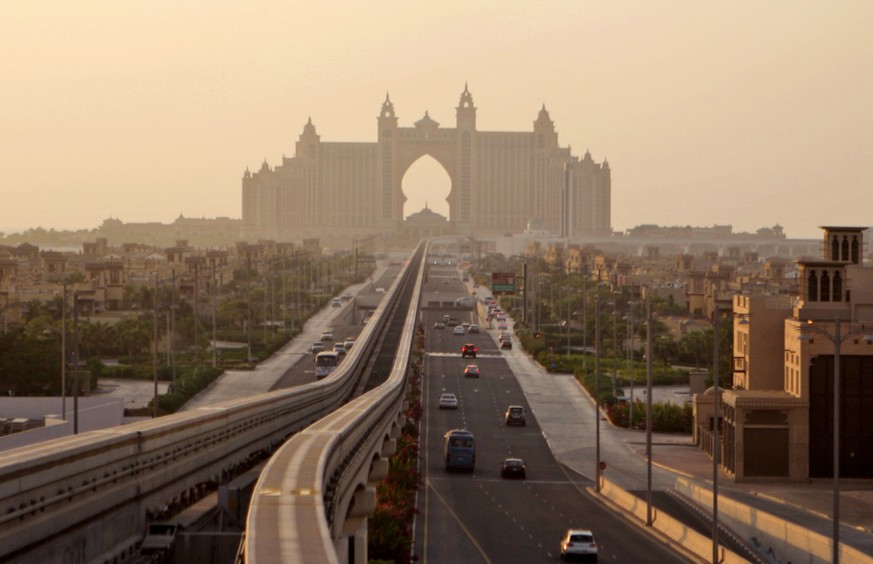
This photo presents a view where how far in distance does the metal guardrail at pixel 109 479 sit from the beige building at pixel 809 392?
15894mm

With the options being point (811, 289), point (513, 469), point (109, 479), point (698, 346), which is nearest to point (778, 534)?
point (513, 469)

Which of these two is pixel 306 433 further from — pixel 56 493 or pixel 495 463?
pixel 495 463

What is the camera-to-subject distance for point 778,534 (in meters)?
28.2

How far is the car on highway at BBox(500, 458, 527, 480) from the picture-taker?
40188 mm

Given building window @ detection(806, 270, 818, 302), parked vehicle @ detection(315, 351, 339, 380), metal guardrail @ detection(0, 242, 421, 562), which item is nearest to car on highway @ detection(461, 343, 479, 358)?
parked vehicle @ detection(315, 351, 339, 380)

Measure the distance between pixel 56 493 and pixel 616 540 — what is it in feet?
55.8

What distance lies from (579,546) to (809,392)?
509 inches

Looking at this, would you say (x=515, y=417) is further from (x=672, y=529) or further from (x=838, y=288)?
(x=672, y=529)

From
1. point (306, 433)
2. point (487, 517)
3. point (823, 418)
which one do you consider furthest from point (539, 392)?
point (306, 433)

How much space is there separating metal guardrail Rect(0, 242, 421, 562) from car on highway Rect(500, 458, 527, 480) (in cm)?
1327

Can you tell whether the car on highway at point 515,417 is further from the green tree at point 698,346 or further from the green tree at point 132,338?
the green tree at point 132,338

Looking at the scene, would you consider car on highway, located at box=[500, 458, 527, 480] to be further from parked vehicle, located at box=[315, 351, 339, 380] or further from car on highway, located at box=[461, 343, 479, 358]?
car on highway, located at box=[461, 343, 479, 358]

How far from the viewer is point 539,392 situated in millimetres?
61500

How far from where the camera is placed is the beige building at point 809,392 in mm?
38250
